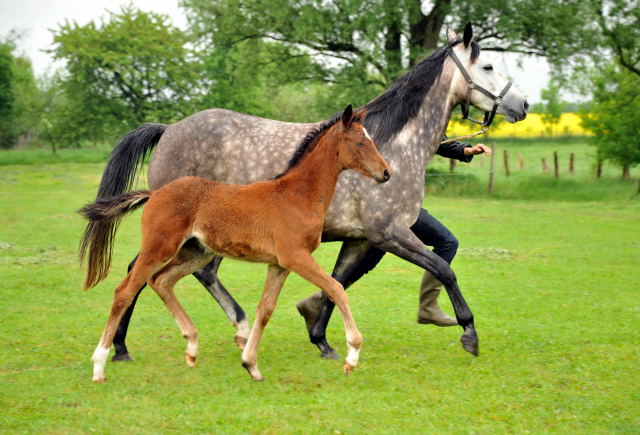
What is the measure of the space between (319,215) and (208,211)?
786 millimetres

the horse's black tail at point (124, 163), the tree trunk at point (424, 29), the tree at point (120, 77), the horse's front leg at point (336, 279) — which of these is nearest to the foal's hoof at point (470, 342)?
the horse's front leg at point (336, 279)

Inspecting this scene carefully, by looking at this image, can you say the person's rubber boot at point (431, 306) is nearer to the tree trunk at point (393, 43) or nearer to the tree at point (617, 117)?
the tree at point (617, 117)

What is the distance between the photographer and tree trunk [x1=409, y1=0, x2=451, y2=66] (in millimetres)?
22844

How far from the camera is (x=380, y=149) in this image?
6105 mm

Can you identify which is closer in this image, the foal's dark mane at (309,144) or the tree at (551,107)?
the foal's dark mane at (309,144)

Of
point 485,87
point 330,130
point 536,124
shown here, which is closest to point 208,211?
point 330,130

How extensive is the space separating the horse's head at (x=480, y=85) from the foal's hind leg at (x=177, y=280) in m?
2.66

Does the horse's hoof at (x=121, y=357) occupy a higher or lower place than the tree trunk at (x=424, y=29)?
lower

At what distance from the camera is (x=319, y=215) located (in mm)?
5207

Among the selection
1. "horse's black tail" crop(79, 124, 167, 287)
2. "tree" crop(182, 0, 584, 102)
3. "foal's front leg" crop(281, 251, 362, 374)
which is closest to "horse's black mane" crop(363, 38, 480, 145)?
"foal's front leg" crop(281, 251, 362, 374)

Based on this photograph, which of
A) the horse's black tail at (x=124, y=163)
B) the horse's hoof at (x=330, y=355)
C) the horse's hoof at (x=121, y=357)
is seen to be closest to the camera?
the horse's hoof at (x=121, y=357)

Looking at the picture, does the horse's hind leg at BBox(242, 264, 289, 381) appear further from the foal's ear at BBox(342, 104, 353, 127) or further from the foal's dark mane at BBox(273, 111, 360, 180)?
the foal's ear at BBox(342, 104, 353, 127)

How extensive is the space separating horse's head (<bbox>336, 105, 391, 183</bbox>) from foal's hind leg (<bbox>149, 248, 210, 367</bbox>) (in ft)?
4.52

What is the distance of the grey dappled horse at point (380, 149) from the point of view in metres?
5.90
